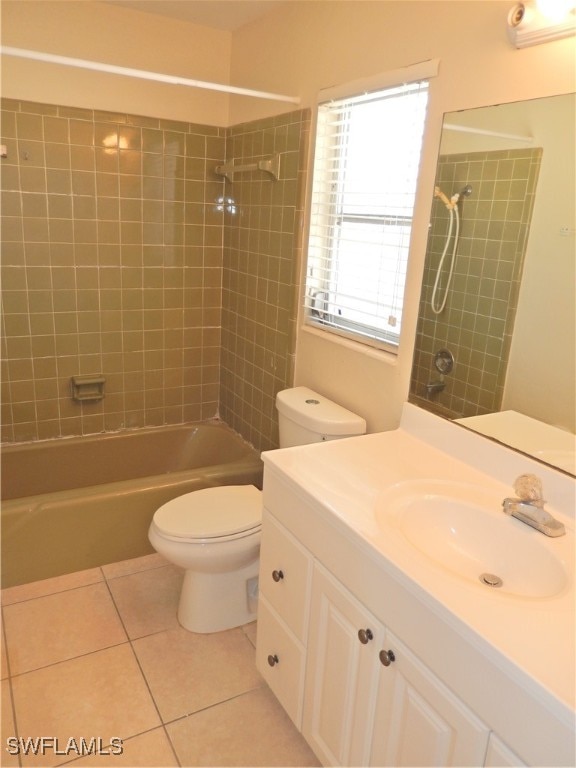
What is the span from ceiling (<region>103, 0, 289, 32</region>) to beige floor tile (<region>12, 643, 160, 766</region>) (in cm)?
263

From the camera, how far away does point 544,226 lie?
1379 millimetres

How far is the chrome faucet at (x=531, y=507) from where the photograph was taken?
1.28 metres

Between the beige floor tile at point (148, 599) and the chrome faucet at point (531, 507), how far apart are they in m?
1.40

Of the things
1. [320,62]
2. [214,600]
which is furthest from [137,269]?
[214,600]

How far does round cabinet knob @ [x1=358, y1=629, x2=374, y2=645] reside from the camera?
4.05 ft

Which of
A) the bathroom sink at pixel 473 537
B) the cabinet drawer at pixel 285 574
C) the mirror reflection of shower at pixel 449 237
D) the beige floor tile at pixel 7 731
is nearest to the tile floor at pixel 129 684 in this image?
the beige floor tile at pixel 7 731

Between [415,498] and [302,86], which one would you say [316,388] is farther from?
[302,86]

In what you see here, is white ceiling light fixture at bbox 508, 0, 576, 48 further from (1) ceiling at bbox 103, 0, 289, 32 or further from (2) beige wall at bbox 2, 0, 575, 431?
(1) ceiling at bbox 103, 0, 289, 32

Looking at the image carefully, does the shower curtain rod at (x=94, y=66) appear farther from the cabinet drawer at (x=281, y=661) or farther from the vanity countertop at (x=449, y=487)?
the cabinet drawer at (x=281, y=661)

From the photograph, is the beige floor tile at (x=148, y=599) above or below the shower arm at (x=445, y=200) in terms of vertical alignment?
below

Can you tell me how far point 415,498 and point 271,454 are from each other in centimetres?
43

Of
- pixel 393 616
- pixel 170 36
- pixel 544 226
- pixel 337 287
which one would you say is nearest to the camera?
pixel 393 616

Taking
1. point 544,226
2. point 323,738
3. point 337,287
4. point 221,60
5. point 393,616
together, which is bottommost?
point 323,738

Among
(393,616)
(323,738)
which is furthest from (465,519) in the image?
(323,738)
